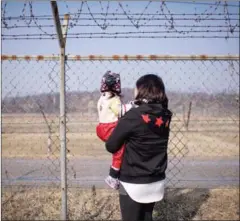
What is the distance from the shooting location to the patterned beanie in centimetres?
259

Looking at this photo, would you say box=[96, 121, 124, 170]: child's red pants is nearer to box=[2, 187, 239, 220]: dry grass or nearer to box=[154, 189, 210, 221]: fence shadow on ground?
box=[2, 187, 239, 220]: dry grass

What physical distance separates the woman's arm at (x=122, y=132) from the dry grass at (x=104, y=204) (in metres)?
2.25

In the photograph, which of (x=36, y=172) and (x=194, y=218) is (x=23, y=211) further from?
(x=36, y=172)

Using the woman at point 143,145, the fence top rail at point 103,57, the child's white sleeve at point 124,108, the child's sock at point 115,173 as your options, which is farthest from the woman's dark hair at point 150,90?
the fence top rail at point 103,57

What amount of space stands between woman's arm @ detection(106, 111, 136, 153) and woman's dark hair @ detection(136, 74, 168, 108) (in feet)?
0.62

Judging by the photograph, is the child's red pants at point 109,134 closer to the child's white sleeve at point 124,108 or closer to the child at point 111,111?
the child at point 111,111

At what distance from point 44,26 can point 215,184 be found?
18.6 ft

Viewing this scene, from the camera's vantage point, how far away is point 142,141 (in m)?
2.27

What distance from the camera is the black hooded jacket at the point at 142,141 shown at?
87.7 inches

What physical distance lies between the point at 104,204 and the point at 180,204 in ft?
3.95

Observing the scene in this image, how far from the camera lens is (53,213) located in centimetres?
429

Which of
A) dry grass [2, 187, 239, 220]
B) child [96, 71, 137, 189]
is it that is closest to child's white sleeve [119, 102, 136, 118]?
child [96, 71, 137, 189]

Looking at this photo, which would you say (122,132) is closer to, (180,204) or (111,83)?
(111,83)

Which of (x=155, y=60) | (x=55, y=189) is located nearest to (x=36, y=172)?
(x=55, y=189)
